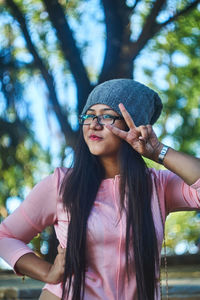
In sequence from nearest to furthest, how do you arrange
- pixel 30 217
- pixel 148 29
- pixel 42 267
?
pixel 42 267
pixel 30 217
pixel 148 29

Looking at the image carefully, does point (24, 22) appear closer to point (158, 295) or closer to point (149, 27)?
point (149, 27)

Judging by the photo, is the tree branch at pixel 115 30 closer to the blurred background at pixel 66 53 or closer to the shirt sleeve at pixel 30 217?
the blurred background at pixel 66 53

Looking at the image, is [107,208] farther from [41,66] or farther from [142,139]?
[41,66]

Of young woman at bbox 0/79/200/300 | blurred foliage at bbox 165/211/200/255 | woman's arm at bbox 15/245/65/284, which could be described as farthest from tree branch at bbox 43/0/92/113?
blurred foliage at bbox 165/211/200/255

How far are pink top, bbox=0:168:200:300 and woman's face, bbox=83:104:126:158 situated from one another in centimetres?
15

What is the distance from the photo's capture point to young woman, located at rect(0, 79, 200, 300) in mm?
2197

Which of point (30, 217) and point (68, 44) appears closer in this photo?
point (30, 217)

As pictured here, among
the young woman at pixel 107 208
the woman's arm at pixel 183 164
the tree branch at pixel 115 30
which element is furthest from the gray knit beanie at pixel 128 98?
the tree branch at pixel 115 30

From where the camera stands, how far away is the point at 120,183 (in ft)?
7.92

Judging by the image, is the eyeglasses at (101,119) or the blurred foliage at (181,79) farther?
the blurred foliage at (181,79)

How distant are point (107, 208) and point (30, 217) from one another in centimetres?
36

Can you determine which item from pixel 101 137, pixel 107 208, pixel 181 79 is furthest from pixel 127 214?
pixel 181 79

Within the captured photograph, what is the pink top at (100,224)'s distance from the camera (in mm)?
2196

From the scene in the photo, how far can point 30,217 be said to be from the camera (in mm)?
2350
